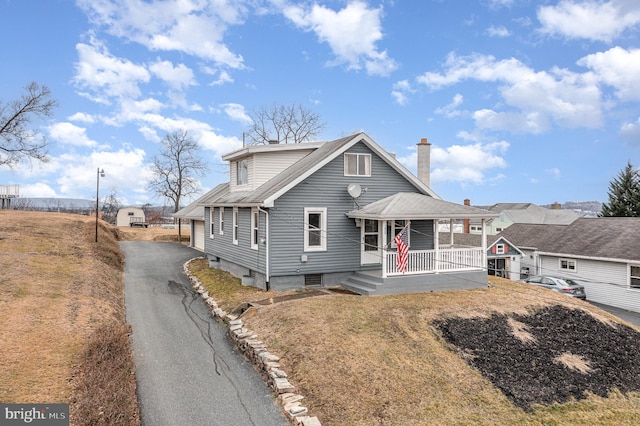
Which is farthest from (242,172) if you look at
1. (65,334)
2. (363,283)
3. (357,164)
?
(65,334)

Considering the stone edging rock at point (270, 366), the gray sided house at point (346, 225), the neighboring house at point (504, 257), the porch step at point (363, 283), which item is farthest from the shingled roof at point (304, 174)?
the neighboring house at point (504, 257)

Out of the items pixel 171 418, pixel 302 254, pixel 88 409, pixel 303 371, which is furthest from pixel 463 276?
pixel 88 409

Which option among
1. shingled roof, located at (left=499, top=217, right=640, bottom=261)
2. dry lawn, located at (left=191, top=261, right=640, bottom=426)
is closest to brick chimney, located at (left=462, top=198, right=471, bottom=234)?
shingled roof, located at (left=499, top=217, right=640, bottom=261)

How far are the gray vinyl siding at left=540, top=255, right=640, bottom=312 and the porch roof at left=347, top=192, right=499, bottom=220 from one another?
11.3 meters

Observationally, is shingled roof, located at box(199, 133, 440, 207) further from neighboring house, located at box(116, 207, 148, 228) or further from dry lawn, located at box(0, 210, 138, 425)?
neighboring house, located at box(116, 207, 148, 228)

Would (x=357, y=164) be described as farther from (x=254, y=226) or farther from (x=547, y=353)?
(x=547, y=353)

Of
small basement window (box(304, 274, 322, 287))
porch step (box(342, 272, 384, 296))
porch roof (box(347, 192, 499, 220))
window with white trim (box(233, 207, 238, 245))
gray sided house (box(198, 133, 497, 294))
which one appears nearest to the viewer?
porch step (box(342, 272, 384, 296))

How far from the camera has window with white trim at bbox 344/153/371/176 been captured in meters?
16.9

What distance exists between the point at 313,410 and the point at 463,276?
34.9ft

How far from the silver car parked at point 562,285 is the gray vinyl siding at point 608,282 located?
53 cm

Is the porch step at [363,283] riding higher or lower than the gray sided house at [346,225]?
lower

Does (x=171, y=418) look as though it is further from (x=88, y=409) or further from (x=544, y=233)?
(x=544, y=233)

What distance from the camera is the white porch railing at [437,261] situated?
15.4 meters

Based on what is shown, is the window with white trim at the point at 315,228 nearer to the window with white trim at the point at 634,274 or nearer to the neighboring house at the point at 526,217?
the window with white trim at the point at 634,274
